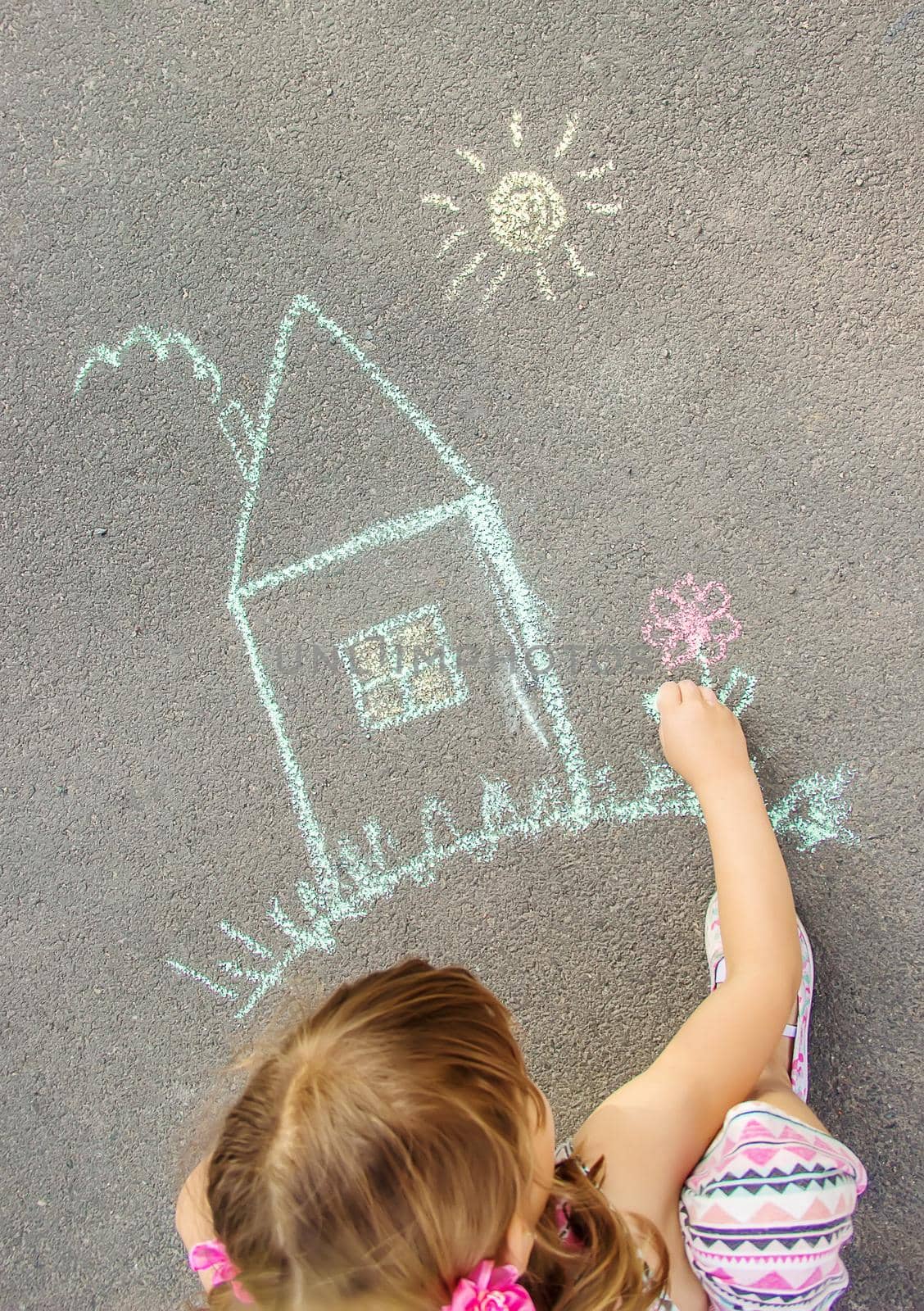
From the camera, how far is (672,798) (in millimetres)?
1941

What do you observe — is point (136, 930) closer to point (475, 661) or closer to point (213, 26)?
point (475, 661)

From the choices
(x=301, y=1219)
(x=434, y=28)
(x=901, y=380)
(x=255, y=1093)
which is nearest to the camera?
(x=301, y=1219)

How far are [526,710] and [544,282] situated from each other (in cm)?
99

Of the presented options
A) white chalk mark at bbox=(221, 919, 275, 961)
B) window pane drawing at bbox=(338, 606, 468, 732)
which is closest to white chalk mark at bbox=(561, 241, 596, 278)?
window pane drawing at bbox=(338, 606, 468, 732)

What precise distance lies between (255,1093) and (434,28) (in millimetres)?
2267

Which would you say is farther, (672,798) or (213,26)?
(213,26)

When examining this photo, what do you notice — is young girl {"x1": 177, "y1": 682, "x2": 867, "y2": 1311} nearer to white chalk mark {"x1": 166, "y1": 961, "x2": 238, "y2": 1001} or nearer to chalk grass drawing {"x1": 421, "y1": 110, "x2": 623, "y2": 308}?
white chalk mark {"x1": 166, "y1": 961, "x2": 238, "y2": 1001}

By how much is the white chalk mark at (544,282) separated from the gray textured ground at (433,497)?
1cm

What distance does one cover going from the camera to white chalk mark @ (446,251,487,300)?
79.7 inches

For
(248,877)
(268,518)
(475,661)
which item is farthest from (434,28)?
(248,877)

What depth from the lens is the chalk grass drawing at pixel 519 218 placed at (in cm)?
200

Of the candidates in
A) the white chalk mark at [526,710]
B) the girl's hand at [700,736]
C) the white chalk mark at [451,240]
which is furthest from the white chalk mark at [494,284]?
Answer: the girl's hand at [700,736]

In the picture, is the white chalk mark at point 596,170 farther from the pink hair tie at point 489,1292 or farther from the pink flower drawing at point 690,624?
the pink hair tie at point 489,1292

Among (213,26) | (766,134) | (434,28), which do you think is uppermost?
(213,26)
